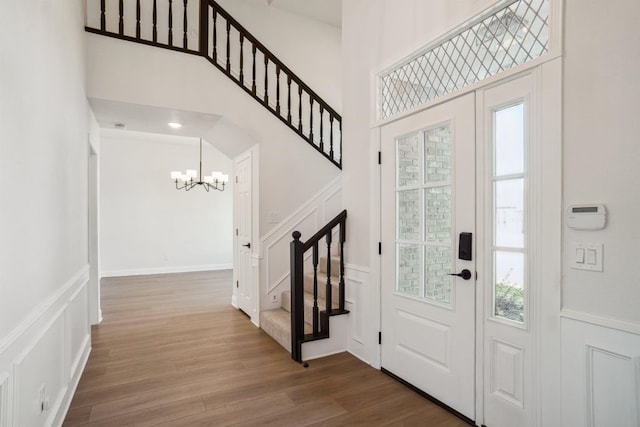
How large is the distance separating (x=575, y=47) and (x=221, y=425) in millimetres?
2950

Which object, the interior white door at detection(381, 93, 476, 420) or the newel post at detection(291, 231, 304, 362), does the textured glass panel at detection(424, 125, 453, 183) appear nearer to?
the interior white door at detection(381, 93, 476, 420)

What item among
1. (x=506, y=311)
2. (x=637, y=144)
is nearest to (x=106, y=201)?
(x=506, y=311)

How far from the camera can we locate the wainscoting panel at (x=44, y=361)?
1.42 meters

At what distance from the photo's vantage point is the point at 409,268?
2.65 m

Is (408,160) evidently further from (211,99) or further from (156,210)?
(156,210)

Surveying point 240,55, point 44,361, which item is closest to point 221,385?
point 44,361

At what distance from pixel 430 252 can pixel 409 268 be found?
26cm

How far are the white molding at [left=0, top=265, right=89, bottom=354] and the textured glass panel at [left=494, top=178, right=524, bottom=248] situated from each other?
2.49m

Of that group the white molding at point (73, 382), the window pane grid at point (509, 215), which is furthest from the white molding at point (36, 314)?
the window pane grid at point (509, 215)

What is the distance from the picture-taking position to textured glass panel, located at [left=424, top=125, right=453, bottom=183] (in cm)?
234

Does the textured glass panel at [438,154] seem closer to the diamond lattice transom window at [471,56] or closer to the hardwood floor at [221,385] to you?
the diamond lattice transom window at [471,56]

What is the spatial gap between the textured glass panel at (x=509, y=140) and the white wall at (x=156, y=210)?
712cm

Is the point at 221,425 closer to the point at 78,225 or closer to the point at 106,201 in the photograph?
the point at 78,225

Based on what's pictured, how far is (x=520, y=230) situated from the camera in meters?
1.91
